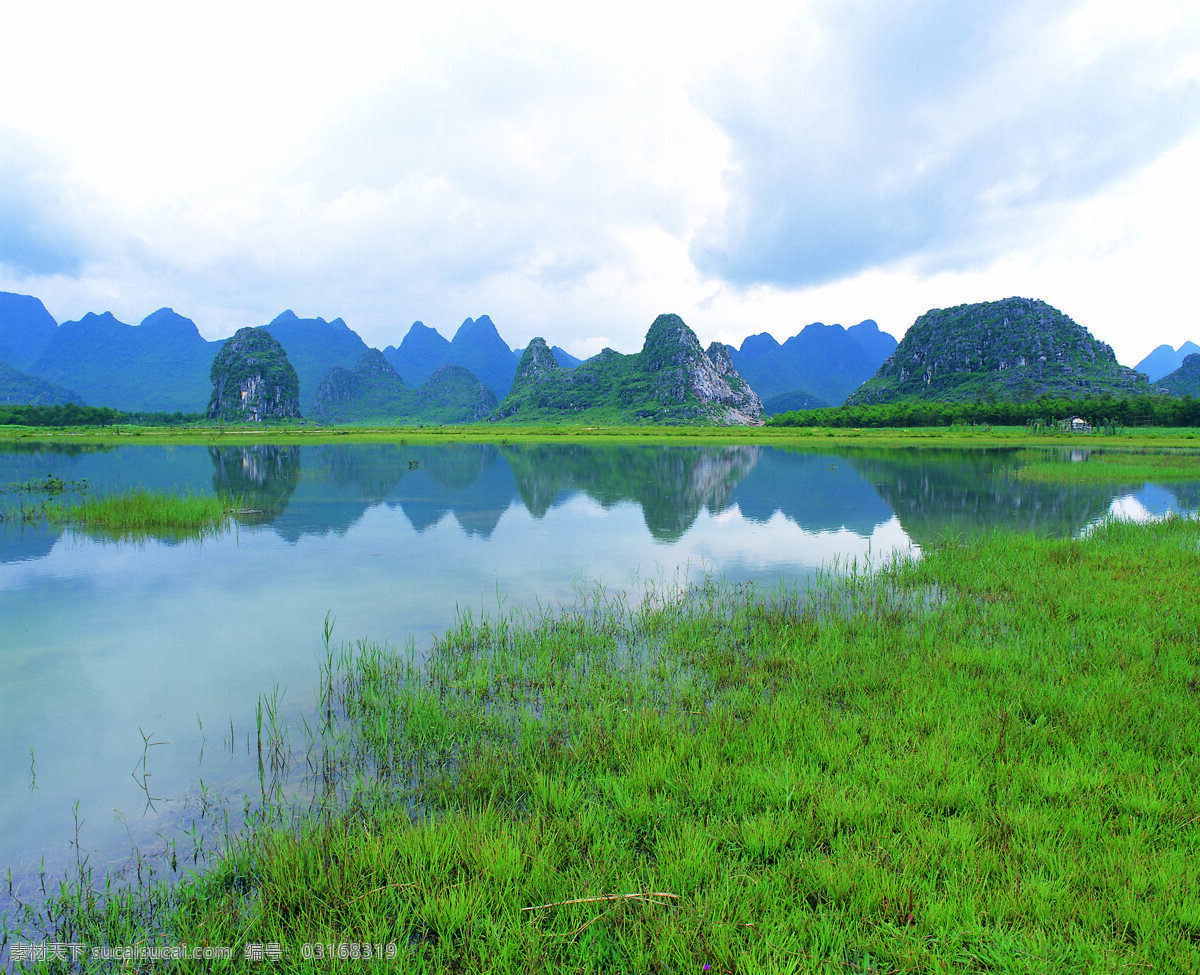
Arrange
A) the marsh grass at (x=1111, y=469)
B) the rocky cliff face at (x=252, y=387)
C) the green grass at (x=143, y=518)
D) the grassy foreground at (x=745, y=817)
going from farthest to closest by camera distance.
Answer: the rocky cliff face at (x=252, y=387)
the marsh grass at (x=1111, y=469)
the green grass at (x=143, y=518)
the grassy foreground at (x=745, y=817)

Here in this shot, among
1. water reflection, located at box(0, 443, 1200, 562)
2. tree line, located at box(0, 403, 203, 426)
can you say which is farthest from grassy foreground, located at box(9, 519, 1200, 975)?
tree line, located at box(0, 403, 203, 426)

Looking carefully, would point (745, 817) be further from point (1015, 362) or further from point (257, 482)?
point (1015, 362)

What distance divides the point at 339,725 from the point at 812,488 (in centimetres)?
2800

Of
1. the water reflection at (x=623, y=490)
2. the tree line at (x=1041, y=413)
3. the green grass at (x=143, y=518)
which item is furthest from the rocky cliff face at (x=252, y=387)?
the green grass at (x=143, y=518)

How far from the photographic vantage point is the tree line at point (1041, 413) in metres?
87.8

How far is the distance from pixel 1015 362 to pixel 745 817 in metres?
209

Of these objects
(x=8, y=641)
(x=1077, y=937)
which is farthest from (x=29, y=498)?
(x=1077, y=937)

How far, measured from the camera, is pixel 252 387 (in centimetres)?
18950

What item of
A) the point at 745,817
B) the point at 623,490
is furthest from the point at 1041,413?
the point at 745,817

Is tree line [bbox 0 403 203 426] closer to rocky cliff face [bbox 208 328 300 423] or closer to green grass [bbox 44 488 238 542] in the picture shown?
rocky cliff face [bbox 208 328 300 423]

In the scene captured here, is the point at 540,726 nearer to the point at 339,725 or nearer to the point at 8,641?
the point at 339,725

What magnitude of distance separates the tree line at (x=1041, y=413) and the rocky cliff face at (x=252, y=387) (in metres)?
172

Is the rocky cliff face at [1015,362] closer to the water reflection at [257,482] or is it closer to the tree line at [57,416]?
the water reflection at [257,482]

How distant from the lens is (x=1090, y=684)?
644cm
